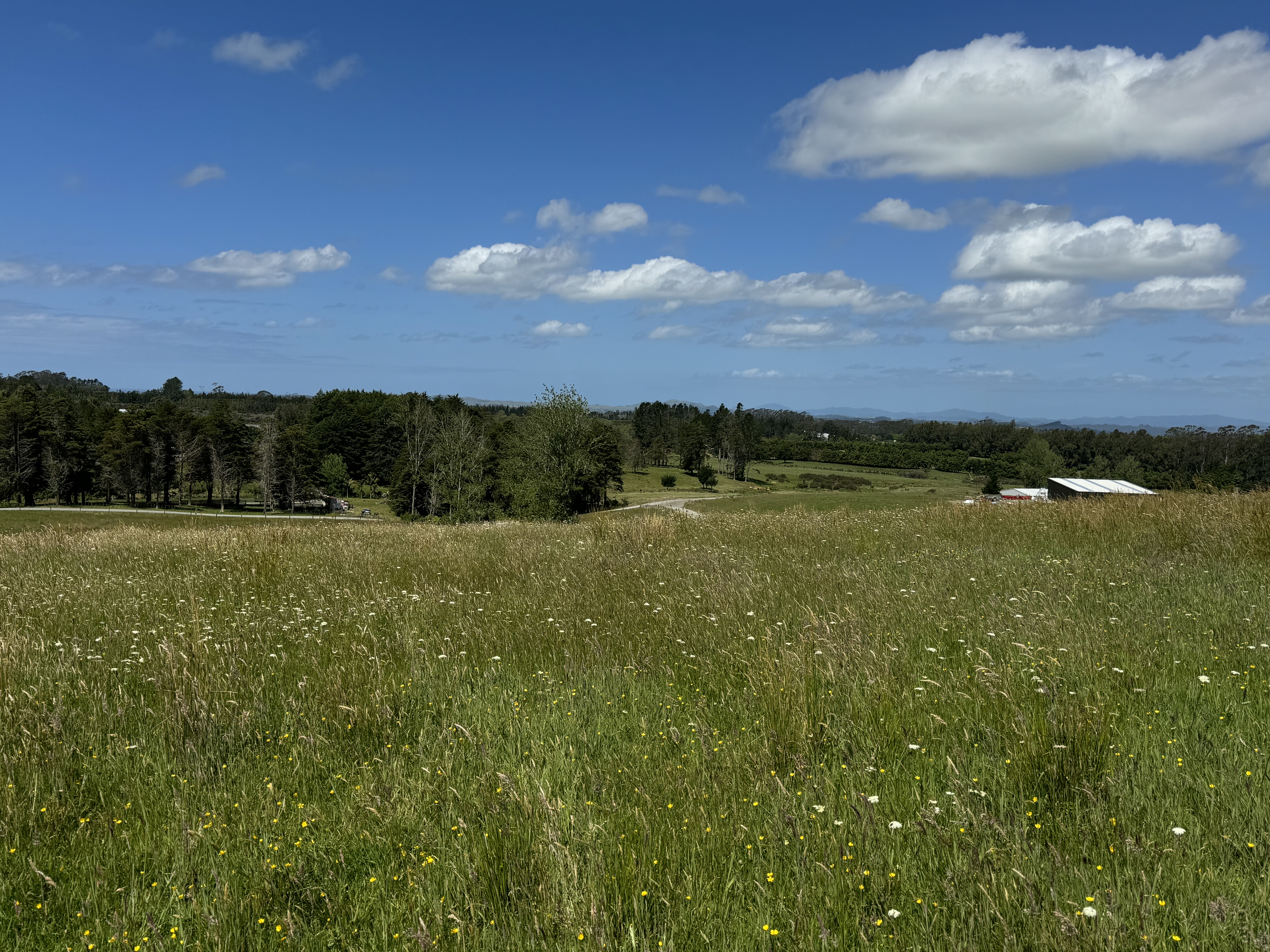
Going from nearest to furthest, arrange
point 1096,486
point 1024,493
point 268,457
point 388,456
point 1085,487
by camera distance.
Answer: point 1085,487
point 1096,486
point 1024,493
point 268,457
point 388,456

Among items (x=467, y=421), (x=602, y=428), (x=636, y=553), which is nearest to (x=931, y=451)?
(x=602, y=428)

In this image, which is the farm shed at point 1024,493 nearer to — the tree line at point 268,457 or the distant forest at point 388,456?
the distant forest at point 388,456

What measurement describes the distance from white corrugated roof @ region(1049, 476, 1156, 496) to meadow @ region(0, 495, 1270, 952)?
24522 millimetres

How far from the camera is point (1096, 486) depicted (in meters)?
31.5

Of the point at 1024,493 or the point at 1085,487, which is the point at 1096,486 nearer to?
the point at 1085,487

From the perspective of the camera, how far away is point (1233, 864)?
2713 millimetres

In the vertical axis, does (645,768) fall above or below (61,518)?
above

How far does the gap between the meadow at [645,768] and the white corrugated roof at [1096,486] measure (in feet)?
80.5

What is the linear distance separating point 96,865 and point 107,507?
100561 millimetres

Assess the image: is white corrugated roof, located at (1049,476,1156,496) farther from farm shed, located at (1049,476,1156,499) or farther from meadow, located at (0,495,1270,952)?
meadow, located at (0,495,1270,952)

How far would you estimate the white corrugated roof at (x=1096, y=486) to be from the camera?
92.6ft

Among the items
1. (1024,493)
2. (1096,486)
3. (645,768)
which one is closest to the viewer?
(645,768)

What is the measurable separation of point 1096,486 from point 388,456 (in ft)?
346

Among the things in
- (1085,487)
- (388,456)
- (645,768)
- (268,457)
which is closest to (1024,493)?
(1085,487)
